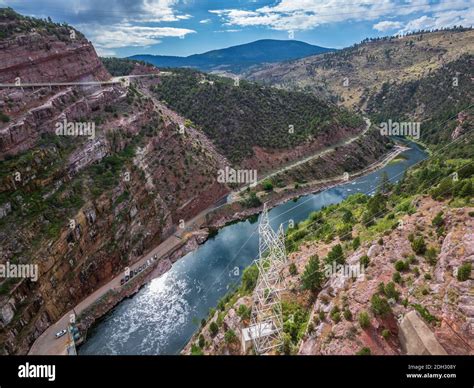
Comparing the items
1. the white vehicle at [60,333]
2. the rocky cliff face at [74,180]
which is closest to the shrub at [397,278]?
the white vehicle at [60,333]

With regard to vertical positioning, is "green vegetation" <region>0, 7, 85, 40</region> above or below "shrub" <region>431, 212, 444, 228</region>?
above

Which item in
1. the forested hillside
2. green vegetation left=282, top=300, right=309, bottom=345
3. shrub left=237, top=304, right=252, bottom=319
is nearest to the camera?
green vegetation left=282, top=300, right=309, bottom=345

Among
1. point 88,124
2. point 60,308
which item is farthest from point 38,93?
point 60,308

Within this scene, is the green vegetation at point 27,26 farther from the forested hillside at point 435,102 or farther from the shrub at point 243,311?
the forested hillside at point 435,102

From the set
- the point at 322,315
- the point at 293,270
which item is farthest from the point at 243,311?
the point at 322,315

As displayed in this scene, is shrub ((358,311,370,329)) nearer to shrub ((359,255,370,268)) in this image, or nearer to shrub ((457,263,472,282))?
shrub ((457,263,472,282))

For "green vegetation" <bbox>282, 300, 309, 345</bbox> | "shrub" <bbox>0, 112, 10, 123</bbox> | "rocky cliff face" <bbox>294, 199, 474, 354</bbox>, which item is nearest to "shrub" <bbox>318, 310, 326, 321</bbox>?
"rocky cliff face" <bbox>294, 199, 474, 354</bbox>
